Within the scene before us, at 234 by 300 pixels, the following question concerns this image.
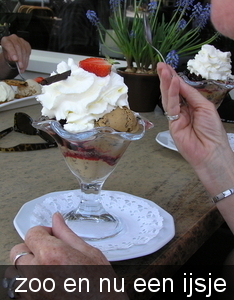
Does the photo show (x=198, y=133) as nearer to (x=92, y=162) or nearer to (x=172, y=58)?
(x=92, y=162)

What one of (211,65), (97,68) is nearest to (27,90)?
(211,65)

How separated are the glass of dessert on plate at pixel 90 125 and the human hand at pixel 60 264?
15 cm

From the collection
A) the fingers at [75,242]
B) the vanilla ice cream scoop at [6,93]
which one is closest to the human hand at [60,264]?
the fingers at [75,242]

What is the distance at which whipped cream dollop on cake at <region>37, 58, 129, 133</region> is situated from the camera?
2.64 ft

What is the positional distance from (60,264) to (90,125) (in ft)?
0.97

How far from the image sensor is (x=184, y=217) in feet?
2.98

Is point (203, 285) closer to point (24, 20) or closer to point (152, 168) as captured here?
point (152, 168)

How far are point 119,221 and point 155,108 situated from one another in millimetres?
1153

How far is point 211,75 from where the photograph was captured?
1510mm

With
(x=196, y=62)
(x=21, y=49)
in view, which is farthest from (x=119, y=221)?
(x=21, y=49)

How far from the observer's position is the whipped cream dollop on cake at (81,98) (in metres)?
0.80

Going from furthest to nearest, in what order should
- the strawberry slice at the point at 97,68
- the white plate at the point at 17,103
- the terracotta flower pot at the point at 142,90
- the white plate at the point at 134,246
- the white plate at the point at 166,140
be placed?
the terracotta flower pot at the point at 142,90, the white plate at the point at 17,103, the white plate at the point at 166,140, the strawberry slice at the point at 97,68, the white plate at the point at 134,246

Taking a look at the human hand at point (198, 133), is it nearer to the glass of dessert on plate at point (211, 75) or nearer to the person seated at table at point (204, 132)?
the person seated at table at point (204, 132)

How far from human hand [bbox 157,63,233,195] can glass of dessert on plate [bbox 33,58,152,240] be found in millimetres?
106
